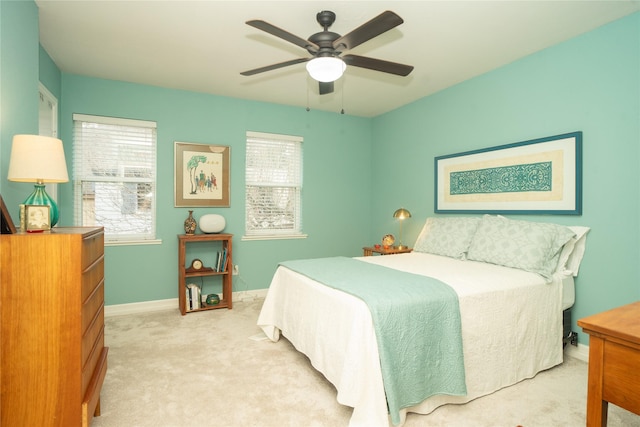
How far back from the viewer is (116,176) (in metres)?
3.71

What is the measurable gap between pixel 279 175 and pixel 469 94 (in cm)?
249

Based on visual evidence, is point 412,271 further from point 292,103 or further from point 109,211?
point 109,211

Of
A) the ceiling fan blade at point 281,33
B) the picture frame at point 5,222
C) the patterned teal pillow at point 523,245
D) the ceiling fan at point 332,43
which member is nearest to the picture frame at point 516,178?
the patterned teal pillow at point 523,245

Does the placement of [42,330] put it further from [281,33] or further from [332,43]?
[332,43]

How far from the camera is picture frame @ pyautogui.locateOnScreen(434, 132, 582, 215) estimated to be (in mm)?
2668

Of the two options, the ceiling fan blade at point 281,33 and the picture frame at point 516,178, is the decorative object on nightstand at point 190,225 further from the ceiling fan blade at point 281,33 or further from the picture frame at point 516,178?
the picture frame at point 516,178

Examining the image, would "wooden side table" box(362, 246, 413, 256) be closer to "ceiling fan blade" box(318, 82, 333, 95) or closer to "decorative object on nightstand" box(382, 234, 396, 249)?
"decorative object on nightstand" box(382, 234, 396, 249)

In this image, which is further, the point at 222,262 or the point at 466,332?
the point at 222,262

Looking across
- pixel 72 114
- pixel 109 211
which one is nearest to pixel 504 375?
pixel 109 211

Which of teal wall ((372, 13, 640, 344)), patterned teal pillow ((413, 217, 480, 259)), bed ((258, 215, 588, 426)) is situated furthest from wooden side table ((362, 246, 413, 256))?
teal wall ((372, 13, 640, 344))

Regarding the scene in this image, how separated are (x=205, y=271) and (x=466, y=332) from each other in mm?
2895

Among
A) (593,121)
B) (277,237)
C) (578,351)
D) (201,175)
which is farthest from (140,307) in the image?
(593,121)

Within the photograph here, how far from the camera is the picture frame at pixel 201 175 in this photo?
3.95 meters

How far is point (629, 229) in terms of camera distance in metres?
2.35
